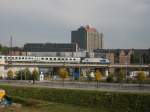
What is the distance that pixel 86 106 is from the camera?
46219 millimetres

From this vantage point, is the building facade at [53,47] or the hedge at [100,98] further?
the building facade at [53,47]

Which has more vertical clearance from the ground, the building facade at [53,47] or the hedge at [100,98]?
the building facade at [53,47]

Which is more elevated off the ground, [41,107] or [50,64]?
[50,64]

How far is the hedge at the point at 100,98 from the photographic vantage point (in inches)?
1706

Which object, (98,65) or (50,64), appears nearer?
(50,64)

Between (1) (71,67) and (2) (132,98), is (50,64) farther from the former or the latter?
(2) (132,98)

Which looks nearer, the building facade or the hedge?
the hedge

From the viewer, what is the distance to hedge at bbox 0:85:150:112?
142 feet

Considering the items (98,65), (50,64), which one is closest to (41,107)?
(50,64)

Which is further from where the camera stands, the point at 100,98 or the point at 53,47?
the point at 53,47

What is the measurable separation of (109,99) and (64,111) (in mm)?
7943

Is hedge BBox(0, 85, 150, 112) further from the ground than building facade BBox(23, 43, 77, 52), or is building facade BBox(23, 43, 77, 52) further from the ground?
building facade BBox(23, 43, 77, 52)

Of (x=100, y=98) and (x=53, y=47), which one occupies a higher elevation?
(x=53, y=47)

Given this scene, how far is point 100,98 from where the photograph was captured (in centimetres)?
4747
